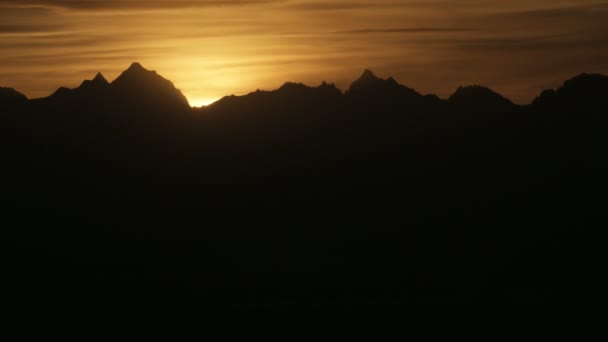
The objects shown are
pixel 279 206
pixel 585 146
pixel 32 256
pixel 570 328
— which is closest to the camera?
pixel 570 328

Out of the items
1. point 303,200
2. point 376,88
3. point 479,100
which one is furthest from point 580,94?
point 303,200

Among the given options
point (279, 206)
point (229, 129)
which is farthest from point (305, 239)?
point (229, 129)

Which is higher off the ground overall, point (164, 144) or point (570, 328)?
point (164, 144)

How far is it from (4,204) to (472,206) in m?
50.5

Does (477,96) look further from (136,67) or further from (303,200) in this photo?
(136,67)

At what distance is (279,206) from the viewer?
131125 mm

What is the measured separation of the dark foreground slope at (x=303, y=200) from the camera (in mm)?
117688

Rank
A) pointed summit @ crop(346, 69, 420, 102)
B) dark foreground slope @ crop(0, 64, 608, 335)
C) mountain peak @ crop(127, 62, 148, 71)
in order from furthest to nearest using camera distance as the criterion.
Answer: pointed summit @ crop(346, 69, 420, 102), mountain peak @ crop(127, 62, 148, 71), dark foreground slope @ crop(0, 64, 608, 335)

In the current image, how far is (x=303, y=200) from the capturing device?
433ft

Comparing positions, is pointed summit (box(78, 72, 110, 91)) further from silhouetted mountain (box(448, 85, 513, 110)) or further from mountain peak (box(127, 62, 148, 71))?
silhouetted mountain (box(448, 85, 513, 110))

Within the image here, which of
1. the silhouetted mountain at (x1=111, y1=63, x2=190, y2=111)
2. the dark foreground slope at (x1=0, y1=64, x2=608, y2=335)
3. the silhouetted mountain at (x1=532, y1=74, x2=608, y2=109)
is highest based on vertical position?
the silhouetted mountain at (x1=111, y1=63, x2=190, y2=111)

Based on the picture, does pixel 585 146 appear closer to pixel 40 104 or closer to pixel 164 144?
pixel 164 144

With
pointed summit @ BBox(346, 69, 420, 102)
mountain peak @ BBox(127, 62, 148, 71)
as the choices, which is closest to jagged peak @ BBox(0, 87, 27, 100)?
mountain peak @ BBox(127, 62, 148, 71)

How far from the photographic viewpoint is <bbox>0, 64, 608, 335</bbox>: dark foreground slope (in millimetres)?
117688
